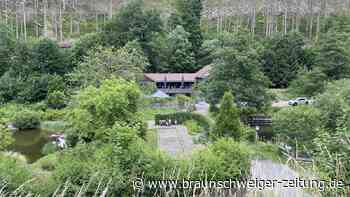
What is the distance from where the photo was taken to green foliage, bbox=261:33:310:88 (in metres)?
30.5

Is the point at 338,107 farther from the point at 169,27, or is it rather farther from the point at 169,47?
the point at 169,27

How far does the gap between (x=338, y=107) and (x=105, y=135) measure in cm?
855

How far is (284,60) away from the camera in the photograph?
3045 cm

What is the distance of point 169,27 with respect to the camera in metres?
39.0

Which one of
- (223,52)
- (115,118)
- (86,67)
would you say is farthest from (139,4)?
(115,118)

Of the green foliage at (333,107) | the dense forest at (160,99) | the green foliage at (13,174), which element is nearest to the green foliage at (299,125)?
the dense forest at (160,99)

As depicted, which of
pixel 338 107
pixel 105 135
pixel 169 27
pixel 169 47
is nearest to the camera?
pixel 105 135

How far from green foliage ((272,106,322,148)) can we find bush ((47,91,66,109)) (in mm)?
15900

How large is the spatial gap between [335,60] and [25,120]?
20.7 metres

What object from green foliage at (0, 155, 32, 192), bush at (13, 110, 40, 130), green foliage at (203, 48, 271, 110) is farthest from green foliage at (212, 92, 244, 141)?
bush at (13, 110, 40, 130)

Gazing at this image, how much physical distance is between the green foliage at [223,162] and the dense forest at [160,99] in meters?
0.03

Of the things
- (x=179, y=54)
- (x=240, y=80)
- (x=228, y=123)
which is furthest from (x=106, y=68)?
(x=179, y=54)

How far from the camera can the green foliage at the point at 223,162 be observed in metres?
8.69

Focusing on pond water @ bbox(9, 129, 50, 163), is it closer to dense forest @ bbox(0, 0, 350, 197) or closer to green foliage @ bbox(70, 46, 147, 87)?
dense forest @ bbox(0, 0, 350, 197)
